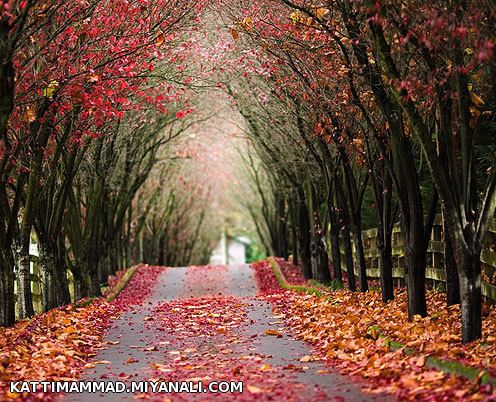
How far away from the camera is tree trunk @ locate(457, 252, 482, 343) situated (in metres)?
10.4

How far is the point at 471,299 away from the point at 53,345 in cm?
548

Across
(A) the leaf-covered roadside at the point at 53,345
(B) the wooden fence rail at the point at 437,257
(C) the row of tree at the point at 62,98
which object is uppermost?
(C) the row of tree at the point at 62,98

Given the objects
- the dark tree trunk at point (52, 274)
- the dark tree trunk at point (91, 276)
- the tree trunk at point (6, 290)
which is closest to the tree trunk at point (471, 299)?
the tree trunk at point (6, 290)

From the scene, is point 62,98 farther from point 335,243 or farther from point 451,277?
point 335,243

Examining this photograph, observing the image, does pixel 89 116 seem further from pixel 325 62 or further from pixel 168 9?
pixel 325 62

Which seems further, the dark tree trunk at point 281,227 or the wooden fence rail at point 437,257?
the dark tree trunk at point 281,227

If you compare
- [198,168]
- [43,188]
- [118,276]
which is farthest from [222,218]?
[43,188]

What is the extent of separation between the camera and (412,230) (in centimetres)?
1300

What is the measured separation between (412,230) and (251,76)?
411 inches

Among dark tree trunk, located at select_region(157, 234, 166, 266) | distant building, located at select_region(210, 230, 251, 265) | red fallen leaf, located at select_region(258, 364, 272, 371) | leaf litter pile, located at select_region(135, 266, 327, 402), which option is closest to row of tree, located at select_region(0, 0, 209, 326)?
leaf litter pile, located at select_region(135, 266, 327, 402)

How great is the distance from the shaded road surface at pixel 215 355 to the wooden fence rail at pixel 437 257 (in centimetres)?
296

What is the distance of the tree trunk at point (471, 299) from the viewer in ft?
34.2

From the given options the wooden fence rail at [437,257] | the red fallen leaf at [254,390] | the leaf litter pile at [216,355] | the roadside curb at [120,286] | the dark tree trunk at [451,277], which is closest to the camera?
the red fallen leaf at [254,390]

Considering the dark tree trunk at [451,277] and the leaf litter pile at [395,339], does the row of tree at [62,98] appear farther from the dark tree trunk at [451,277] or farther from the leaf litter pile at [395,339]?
the dark tree trunk at [451,277]
